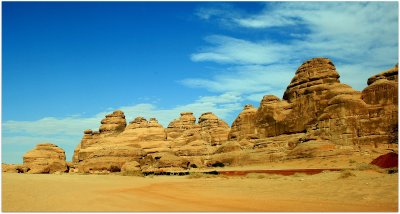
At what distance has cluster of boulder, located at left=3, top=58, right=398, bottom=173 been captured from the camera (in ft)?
187

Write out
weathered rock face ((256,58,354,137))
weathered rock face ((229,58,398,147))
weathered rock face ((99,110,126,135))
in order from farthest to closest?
A: weathered rock face ((99,110,126,135)) → weathered rock face ((256,58,354,137)) → weathered rock face ((229,58,398,147))

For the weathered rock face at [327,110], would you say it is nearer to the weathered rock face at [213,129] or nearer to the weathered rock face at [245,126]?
the weathered rock face at [245,126]

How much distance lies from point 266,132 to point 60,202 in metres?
74.1

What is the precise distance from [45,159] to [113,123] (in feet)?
144

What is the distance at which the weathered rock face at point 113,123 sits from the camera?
12381cm

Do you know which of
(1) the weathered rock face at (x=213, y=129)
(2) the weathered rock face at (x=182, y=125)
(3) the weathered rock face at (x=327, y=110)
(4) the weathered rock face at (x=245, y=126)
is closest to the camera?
(3) the weathered rock face at (x=327, y=110)

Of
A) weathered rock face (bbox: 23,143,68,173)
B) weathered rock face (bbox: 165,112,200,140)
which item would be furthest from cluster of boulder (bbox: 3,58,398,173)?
Result: weathered rock face (bbox: 165,112,200,140)

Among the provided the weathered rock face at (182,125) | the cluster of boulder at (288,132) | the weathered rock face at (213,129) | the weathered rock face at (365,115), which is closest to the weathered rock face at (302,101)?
the cluster of boulder at (288,132)

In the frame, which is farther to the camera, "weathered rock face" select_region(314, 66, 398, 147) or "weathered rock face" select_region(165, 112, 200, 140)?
"weathered rock face" select_region(165, 112, 200, 140)

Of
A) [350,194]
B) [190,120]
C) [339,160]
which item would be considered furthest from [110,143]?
[350,194]

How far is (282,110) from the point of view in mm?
80375

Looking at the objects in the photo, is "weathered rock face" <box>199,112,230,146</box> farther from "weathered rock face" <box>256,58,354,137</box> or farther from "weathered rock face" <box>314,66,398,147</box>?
"weathered rock face" <box>314,66,398,147</box>

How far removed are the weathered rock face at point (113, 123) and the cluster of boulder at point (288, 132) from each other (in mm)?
17667

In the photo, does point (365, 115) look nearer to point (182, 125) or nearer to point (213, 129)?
point (213, 129)
